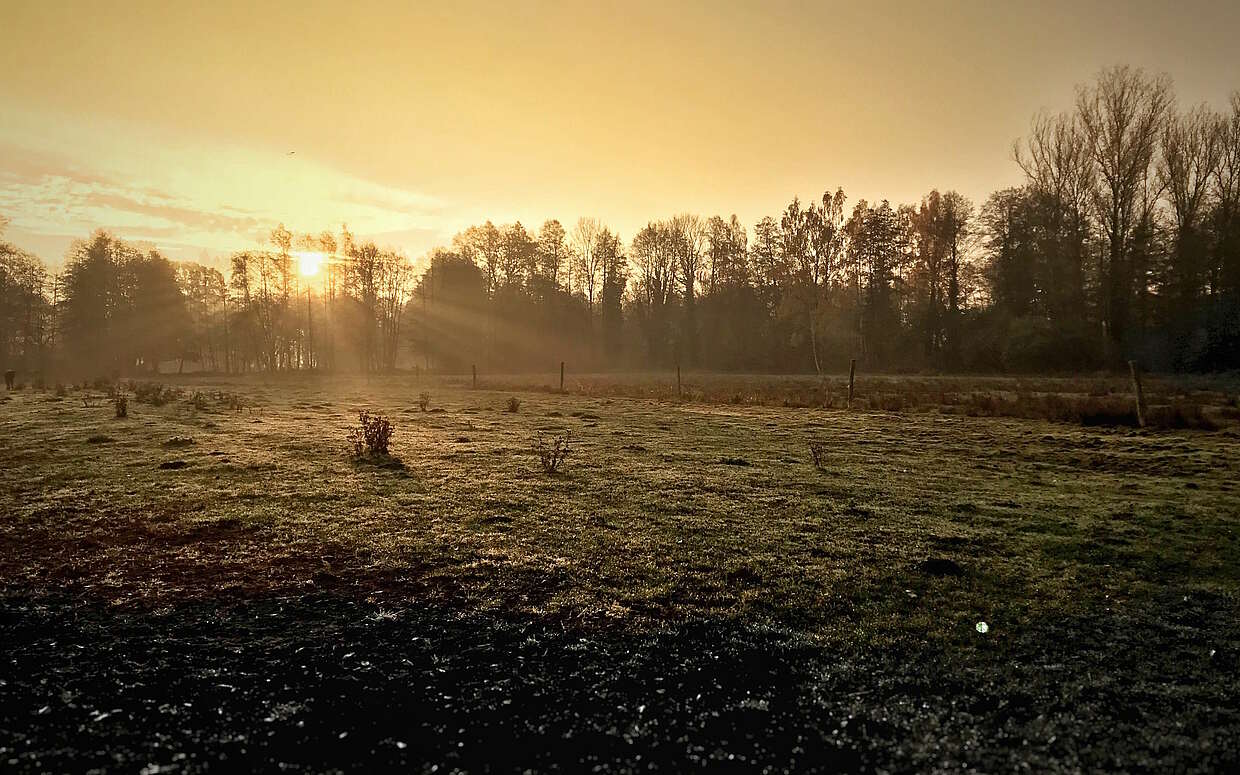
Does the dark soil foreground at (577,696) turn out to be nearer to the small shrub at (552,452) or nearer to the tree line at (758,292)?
the small shrub at (552,452)

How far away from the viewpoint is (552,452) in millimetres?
9586

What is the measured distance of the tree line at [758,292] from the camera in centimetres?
3400

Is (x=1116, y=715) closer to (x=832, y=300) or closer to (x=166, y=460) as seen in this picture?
(x=166, y=460)

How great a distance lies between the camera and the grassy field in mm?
2793

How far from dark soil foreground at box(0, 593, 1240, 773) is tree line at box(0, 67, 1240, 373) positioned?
1459 inches

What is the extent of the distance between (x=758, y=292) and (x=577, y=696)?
54897 mm

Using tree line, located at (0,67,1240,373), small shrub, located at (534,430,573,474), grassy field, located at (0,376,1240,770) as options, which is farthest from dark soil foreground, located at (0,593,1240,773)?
tree line, located at (0,67,1240,373)

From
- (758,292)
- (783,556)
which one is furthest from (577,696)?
(758,292)

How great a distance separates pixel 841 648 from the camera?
3.26 metres

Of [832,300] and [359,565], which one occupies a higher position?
[832,300]

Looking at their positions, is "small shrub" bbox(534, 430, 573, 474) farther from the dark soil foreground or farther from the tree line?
the tree line

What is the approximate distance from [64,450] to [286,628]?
9.05m

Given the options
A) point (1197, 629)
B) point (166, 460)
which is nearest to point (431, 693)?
point (1197, 629)

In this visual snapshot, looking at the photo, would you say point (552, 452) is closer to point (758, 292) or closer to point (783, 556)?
point (783, 556)
